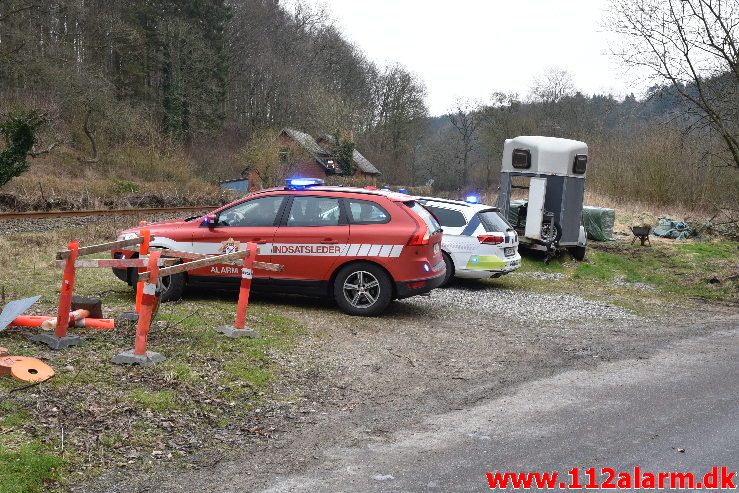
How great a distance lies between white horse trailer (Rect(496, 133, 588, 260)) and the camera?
18.2m

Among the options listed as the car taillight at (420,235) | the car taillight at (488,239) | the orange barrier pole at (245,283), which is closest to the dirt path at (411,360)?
the orange barrier pole at (245,283)

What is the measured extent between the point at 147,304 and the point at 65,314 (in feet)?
3.04

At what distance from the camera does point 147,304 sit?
6305 millimetres

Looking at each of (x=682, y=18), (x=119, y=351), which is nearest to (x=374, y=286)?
(x=119, y=351)

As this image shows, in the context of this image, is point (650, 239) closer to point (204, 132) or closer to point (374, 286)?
point (374, 286)

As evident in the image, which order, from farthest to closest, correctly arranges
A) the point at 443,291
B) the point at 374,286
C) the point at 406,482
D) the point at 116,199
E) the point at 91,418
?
1. the point at 116,199
2. the point at 443,291
3. the point at 374,286
4. the point at 91,418
5. the point at 406,482

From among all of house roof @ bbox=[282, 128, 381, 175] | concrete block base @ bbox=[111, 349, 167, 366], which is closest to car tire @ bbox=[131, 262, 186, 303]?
concrete block base @ bbox=[111, 349, 167, 366]

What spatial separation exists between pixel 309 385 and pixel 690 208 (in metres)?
32.4

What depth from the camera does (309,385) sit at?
6652 mm

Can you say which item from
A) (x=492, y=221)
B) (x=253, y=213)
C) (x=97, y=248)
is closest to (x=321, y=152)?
(x=492, y=221)

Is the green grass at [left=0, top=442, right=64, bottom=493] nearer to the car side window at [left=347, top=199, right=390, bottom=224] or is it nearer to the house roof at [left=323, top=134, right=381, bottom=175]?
the car side window at [left=347, top=199, right=390, bottom=224]

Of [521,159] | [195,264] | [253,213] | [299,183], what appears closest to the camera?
[195,264]

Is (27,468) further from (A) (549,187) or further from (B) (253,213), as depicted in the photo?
(A) (549,187)

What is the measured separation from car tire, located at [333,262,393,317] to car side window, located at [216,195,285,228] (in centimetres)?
129
